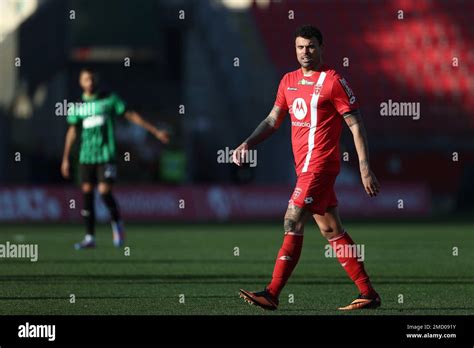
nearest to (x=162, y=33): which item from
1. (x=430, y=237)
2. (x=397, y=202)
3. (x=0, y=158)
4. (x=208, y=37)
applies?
(x=208, y=37)

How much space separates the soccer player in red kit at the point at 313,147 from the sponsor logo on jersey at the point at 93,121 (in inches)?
269

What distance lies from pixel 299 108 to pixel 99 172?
7.23m

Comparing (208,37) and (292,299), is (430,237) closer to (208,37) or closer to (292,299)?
(292,299)

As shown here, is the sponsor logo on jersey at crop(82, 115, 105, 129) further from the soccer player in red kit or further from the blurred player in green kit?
the soccer player in red kit

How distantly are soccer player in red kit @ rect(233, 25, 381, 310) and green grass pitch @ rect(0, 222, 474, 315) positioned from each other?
32cm

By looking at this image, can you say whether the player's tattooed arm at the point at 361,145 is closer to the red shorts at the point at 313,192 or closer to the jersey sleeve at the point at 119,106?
the red shorts at the point at 313,192

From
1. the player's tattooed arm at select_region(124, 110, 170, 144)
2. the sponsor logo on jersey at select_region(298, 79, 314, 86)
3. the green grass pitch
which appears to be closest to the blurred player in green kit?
the player's tattooed arm at select_region(124, 110, 170, 144)

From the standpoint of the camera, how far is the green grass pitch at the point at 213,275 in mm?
9070

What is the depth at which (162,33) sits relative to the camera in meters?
32.5

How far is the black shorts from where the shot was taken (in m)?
15.5

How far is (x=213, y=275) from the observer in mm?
12000

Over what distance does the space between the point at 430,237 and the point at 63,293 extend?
11.2 meters

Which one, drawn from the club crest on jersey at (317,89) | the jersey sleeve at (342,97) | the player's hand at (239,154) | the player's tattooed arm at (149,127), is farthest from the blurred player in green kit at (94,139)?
the jersey sleeve at (342,97)
